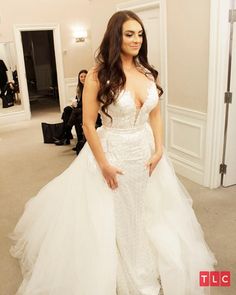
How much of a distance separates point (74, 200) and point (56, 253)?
343mm

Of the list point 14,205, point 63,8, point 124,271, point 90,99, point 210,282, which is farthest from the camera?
point 63,8

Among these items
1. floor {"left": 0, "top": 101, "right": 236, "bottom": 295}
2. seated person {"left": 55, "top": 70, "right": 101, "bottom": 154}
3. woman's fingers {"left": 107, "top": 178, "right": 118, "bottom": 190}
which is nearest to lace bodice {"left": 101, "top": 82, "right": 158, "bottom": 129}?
woman's fingers {"left": 107, "top": 178, "right": 118, "bottom": 190}

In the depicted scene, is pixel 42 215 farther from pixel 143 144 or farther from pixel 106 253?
pixel 143 144

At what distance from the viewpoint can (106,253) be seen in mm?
1768

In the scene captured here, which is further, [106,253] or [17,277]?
[17,277]

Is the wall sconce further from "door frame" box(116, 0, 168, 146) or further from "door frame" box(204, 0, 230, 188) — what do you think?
"door frame" box(204, 0, 230, 188)

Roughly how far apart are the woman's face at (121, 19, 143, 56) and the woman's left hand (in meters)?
0.61

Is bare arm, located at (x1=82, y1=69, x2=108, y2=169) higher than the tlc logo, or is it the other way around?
bare arm, located at (x1=82, y1=69, x2=108, y2=169)

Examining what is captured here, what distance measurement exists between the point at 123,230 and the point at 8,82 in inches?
249

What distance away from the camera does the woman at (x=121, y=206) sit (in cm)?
159

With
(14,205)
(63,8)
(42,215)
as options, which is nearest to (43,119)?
(63,8)

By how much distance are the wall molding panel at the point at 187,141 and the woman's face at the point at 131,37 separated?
1818 millimetres

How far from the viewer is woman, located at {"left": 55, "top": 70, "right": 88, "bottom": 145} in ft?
15.0

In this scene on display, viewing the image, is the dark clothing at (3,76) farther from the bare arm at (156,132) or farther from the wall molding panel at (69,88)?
the bare arm at (156,132)
